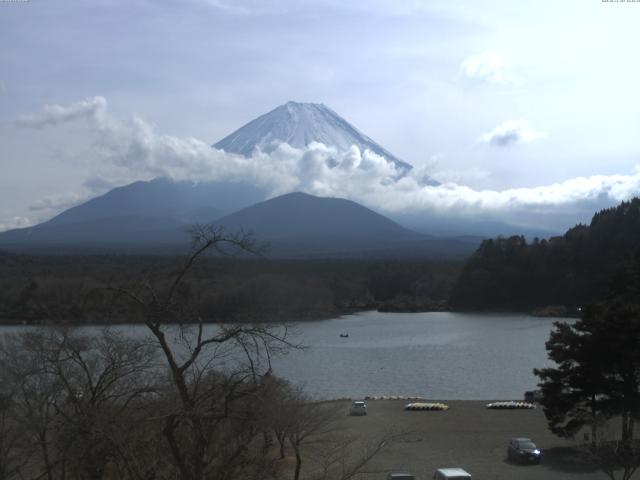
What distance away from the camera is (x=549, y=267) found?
57.9 metres

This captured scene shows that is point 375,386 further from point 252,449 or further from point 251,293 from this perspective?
point 252,449

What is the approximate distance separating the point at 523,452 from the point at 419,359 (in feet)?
59.3

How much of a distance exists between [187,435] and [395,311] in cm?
5458

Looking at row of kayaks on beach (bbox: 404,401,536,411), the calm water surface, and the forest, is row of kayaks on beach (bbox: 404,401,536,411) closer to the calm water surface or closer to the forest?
the calm water surface

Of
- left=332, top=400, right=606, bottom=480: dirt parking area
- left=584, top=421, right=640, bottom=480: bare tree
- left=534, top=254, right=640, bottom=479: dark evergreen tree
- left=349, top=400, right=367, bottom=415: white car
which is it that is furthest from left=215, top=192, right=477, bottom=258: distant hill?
left=584, top=421, right=640, bottom=480: bare tree

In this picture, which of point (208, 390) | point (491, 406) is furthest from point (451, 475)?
point (491, 406)

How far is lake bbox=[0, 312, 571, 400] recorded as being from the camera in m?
24.1

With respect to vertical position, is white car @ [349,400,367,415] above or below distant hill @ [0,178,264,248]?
below

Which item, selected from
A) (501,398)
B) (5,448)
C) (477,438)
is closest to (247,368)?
(5,448)

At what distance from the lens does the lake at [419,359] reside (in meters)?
24.1

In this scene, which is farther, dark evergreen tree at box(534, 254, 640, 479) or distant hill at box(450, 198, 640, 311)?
distant hill at box(450, 198, 640, 311)

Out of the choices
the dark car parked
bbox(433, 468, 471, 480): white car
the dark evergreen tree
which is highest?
the dark evergreen tree

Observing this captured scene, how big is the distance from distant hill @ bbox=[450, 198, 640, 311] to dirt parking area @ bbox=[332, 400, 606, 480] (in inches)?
1456

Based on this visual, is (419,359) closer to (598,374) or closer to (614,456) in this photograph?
(598,374)
